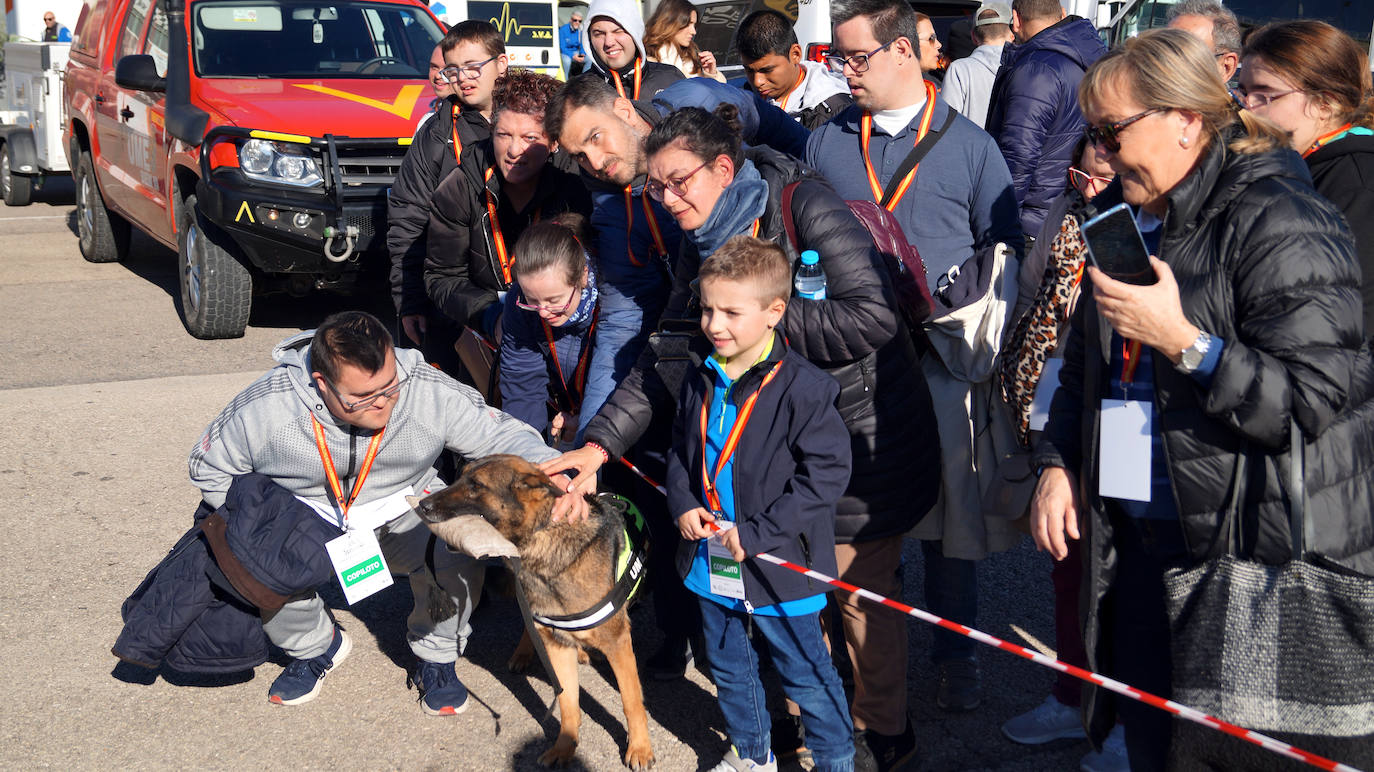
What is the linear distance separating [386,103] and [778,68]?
330 cm

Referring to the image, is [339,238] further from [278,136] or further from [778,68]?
[778,68]

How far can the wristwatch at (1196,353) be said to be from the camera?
2.00 m

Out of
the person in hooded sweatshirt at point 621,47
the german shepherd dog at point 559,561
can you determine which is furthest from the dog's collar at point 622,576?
the person in hooded sweatshirt at point 621,47

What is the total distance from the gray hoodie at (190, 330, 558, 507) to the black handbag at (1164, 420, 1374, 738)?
2119 millimetres

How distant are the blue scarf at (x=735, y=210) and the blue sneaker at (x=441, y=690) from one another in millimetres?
1778

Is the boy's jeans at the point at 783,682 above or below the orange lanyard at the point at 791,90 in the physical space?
below

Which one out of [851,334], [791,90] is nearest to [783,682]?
[851,334]

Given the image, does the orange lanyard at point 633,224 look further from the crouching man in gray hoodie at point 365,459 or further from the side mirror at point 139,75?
the side mirror at point 139,75

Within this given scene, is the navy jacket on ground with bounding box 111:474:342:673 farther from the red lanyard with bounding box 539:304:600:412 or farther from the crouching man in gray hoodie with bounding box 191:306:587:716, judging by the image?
the red lanyard with bounding box 539:304:600:412

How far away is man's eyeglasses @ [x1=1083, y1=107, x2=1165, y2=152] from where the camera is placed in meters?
2.16

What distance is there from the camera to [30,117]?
12.9 meters

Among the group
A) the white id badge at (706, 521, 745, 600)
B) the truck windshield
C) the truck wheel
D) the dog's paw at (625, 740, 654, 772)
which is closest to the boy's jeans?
the white id badge at (706, 521, 745, 600)

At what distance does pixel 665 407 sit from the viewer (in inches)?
137

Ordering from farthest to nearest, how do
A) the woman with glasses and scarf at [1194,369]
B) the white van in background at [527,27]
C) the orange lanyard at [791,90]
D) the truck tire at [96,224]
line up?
1. the white van in background at [527,27]
2. the truck tire at [96,224]
3. the orange lanyard at [791,90]
4. the woman with glasses and scarf at [1194,369]
